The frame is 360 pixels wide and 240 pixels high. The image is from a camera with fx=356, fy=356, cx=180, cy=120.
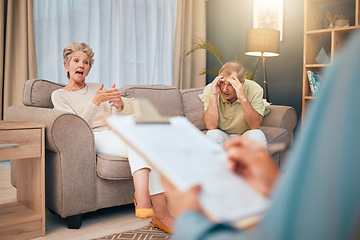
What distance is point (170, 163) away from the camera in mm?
564

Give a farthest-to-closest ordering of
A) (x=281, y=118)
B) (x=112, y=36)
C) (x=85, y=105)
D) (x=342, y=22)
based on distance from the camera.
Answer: (x=112, y=36), (x=342, y=22), (x=281, y=118), (x=85, y=105)

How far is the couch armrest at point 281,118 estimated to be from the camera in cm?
270

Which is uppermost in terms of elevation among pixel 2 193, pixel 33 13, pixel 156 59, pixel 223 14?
pixel 223 14

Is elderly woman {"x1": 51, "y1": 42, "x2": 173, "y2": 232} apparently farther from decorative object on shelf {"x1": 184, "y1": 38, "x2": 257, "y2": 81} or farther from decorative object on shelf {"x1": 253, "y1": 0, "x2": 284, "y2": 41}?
decorative object on shelf {"x1": 253, "y1": 0, "x2": 284, "y2": 41}

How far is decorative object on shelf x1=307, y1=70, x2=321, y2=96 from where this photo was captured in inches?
133

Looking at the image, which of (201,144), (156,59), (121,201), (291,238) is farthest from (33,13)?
(291,238)

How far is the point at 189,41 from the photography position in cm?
470

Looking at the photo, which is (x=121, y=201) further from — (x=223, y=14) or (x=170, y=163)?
(x=223, y=14)

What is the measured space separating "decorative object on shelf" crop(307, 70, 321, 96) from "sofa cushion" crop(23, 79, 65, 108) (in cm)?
234

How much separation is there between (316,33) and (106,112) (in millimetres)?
2209

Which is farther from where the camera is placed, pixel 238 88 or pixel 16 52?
pixel 16 52

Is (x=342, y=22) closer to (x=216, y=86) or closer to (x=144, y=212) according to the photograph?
(x=216, y=86)

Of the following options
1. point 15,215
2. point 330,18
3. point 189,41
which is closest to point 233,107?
point 15,215

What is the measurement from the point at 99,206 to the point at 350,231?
181 cm
